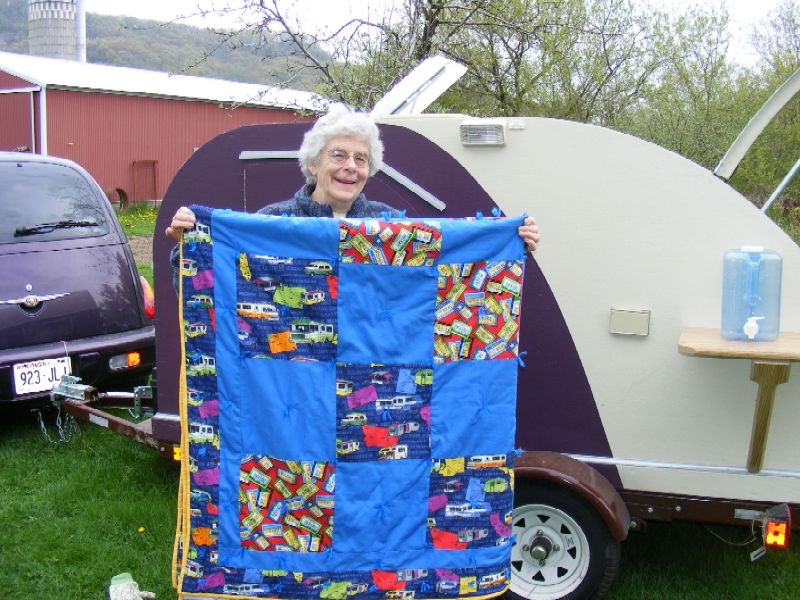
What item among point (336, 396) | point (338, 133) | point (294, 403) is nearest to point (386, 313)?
point (336, 396)

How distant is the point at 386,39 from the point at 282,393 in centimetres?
533

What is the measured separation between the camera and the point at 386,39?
768 cm

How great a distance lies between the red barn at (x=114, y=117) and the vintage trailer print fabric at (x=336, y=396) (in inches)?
740

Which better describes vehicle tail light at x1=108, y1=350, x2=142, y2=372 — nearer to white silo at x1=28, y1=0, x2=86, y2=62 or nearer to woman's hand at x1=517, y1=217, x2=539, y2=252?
woman's hand at x1=517, y1=217, x2=539, y2=252

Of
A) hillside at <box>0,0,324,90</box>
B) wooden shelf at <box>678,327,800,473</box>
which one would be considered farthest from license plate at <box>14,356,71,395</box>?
hillside at <box>0,0,324,90</box>

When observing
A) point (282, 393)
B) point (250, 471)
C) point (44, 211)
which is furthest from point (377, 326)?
point (44, 211)

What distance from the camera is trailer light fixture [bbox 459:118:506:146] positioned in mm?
3594

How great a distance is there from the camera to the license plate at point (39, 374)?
518 centimetres

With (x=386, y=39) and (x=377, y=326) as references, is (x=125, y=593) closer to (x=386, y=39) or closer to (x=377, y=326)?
(x=377, y=326)

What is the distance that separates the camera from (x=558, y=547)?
372cm

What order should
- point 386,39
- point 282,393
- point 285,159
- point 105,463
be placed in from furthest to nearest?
point 386,39 < point 105,463 < point 285,159 < point 282,393

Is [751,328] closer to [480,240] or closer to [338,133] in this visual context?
[480,240]

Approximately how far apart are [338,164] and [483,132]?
0.70 metres

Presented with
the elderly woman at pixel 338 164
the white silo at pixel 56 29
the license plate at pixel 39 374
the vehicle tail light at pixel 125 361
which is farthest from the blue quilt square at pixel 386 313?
the white silo at pixel 56 29
